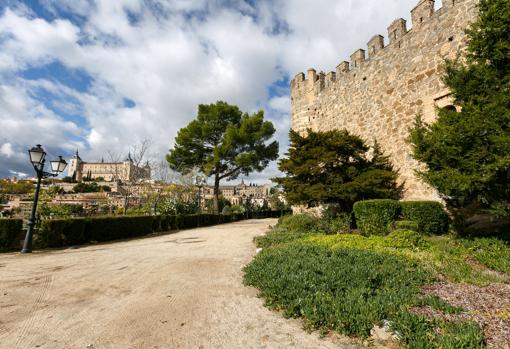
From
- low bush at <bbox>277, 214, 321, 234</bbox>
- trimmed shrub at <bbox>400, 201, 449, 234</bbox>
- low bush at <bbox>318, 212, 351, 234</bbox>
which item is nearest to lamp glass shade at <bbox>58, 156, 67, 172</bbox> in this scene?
low bush at <bbox>277, 214, 321, 234</bbox>

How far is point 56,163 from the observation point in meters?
9.27

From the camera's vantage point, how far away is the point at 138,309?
11.7ft

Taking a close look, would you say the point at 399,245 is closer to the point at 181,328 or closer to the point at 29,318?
the point at 181,328

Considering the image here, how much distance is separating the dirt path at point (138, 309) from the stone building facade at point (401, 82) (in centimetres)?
693

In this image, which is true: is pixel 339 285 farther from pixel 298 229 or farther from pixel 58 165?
pixel 58 165

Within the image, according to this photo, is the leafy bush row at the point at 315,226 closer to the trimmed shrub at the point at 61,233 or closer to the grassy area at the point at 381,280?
the grassy area at the point at 381,280

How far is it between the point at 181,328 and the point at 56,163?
29.1ft

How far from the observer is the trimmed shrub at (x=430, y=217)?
7.88 metres

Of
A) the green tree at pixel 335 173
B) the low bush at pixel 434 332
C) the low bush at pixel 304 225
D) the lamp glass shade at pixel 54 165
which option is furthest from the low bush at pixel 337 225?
the lamp glass shade at pixel 54 165

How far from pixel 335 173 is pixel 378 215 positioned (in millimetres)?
2407

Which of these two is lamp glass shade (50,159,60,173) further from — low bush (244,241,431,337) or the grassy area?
the grassy area

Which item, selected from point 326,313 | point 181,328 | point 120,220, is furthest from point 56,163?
point 326,313

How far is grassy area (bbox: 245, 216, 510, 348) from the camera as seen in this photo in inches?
104

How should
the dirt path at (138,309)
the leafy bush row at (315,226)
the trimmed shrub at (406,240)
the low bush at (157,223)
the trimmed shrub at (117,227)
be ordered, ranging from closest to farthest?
1. the dirt path at (138,309)
2. the trimmed shrub at (406,240)
3. the leafy bush row at (315,226)
4. the trimmed shrub at (117,227)
5. the low bush at (157,223)
